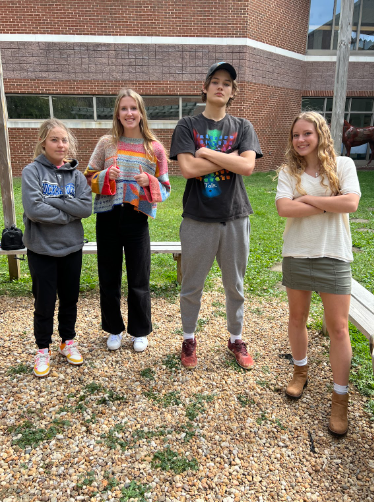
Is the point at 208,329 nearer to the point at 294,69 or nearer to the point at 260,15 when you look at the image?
the point at 260,15

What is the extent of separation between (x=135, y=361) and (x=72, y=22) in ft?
39.4

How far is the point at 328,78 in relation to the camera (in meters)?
15.1

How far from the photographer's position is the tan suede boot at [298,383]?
2.72 meters

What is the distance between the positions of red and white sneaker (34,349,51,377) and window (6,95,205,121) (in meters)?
11.1

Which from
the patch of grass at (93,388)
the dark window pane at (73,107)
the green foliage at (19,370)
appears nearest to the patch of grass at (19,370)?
the green foliage at (19,370)

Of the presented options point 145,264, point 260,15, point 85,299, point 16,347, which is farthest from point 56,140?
point 260,15

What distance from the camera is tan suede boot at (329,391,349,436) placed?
2.41m

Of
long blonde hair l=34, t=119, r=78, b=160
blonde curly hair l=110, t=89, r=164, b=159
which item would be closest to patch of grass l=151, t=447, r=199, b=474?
blonde curly hair l=110, t=89, r=164, b=159

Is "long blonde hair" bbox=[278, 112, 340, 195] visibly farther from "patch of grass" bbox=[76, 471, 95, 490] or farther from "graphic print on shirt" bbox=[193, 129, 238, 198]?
"patch of grass" bbox=[76, 471, 95, 490]

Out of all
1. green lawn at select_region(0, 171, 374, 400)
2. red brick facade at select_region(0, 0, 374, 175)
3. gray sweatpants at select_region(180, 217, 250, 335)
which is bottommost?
green lawn at select_region(0, 171, 374, 400)

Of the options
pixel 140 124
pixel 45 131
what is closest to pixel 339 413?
pixel 140 124

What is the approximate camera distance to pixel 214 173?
2.77 metres

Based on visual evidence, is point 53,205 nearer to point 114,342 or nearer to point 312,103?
point 114,342

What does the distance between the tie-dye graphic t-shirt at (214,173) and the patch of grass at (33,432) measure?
1620mm
